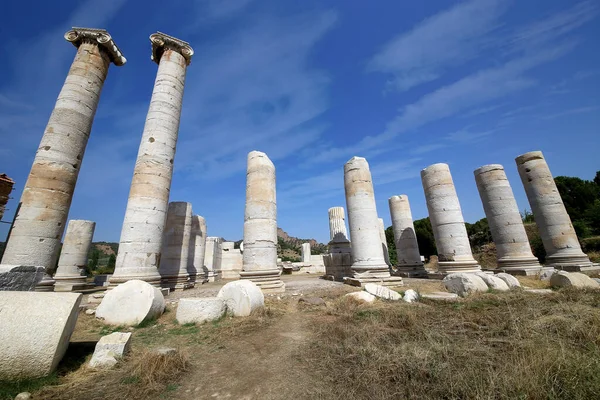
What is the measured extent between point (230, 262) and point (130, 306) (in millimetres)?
19597

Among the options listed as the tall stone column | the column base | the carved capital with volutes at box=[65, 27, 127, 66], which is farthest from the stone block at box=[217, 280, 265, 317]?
the carved capital with volutes at box=[65, 27, 127, 66]

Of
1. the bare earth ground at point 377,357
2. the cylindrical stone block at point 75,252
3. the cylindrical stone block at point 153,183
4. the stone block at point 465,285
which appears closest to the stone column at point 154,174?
the cylindrical stone block at point 153,183

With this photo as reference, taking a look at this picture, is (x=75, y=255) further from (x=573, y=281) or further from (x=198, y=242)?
(x=573, y=281)

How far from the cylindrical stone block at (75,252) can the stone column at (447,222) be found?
21.0 metres

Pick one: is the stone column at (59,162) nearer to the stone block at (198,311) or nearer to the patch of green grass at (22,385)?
the stone block at (198,311)

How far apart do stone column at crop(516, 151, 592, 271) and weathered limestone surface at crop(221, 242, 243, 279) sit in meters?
23.3

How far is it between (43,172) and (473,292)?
16.5 metres

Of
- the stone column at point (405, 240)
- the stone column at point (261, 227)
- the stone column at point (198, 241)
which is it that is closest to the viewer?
the stone column at point (261, 227)

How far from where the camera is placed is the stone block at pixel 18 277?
4.71 metres

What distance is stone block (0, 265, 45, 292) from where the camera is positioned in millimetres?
4711

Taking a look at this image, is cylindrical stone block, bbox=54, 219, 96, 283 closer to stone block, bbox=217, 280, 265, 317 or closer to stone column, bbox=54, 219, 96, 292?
stone column, bbox=54, 219, 96, 292

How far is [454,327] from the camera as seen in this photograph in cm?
454

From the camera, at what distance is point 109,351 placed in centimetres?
373

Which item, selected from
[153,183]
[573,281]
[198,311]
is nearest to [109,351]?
[198,311]
